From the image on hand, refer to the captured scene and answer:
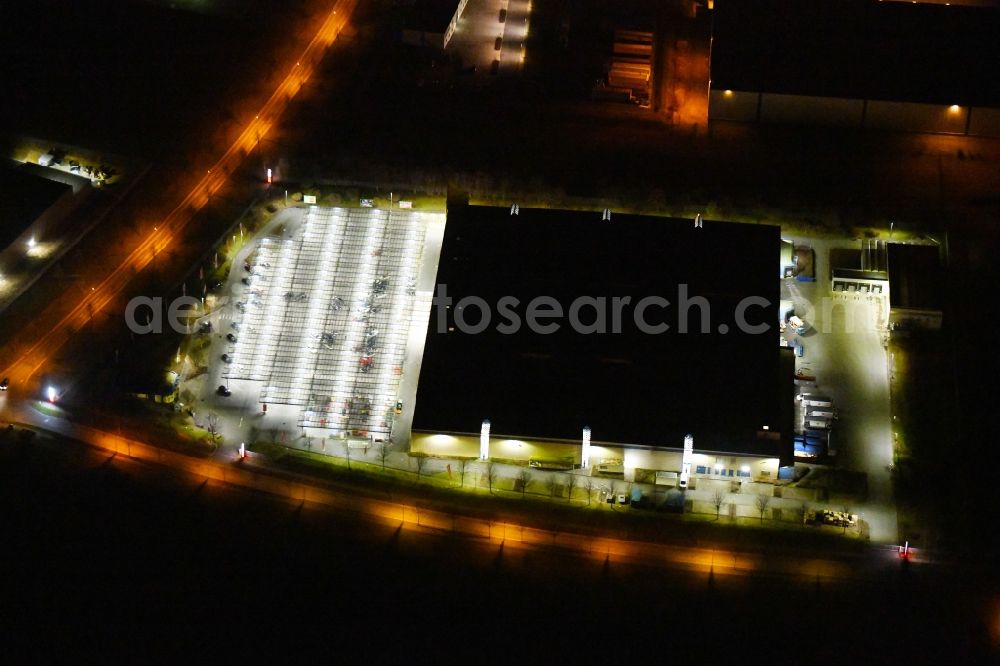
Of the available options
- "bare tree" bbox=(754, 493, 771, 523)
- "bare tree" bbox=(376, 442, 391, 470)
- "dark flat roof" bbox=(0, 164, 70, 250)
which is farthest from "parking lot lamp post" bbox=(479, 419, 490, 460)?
"dark flat roof" bbox=(0, 164, 70, 250)

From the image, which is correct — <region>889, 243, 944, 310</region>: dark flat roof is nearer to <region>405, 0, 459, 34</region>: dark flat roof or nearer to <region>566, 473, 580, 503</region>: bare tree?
<region>566, 473, 580, 503</region>: bare tree

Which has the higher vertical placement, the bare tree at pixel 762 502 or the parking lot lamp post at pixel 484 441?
the parking lot lamp post at pixel 484 441

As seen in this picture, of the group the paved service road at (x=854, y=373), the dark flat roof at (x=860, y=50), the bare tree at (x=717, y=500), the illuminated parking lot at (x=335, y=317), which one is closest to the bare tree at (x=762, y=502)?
the bare tree at (x=717, y=500)

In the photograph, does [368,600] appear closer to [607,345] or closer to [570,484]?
[570,484]

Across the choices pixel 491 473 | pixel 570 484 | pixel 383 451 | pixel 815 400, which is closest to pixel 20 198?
pixel 383 451

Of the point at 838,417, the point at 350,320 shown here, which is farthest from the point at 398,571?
the point at 838,417

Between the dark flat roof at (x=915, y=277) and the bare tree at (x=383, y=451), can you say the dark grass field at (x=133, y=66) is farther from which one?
the dark flat roof at (x=915, y=277)

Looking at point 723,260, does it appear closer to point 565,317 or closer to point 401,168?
point 565,317
